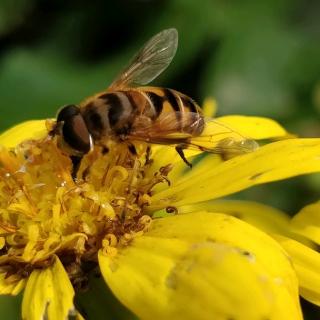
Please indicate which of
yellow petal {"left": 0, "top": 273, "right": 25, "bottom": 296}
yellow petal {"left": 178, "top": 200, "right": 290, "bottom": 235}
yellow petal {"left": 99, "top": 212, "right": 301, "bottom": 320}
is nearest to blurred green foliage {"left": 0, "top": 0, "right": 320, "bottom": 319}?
yellow petal {"left": 178, "top": 200, "right": 290, "bottom": 235}

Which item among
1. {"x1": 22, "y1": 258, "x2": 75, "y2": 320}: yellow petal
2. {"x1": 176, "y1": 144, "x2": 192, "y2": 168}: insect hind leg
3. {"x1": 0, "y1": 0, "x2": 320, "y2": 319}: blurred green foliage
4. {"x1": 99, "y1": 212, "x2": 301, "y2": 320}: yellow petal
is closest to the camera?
{"x1": 99, "y1": 212, "x2": 301, "y2": 320}: yellow petal

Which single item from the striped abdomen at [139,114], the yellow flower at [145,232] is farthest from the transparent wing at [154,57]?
the striped abdomen at [139,114]

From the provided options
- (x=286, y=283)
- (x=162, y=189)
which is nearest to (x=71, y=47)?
(x=162, y=189)

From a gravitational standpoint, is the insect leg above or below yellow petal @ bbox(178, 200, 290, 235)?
above

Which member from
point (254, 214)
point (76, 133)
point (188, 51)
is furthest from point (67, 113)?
point (188, 51)

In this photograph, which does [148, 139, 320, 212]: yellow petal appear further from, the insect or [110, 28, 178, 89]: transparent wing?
[110, 28, 178, 89]: transparent wing

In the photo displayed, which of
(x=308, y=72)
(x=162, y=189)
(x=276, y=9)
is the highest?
(x=162, y=189)

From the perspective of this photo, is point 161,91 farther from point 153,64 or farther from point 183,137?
point 153,64
